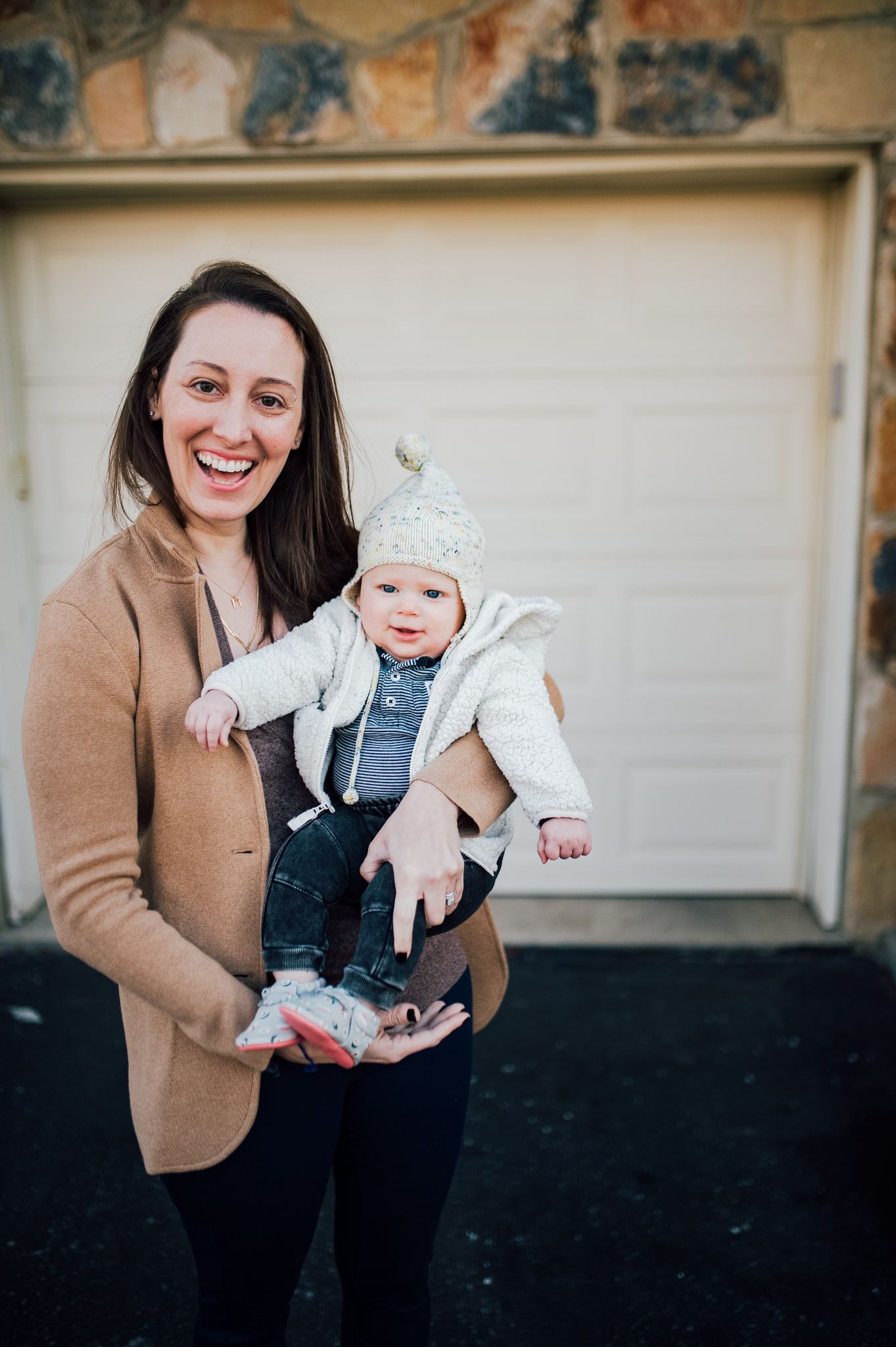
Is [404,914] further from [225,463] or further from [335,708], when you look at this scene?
[225,463]

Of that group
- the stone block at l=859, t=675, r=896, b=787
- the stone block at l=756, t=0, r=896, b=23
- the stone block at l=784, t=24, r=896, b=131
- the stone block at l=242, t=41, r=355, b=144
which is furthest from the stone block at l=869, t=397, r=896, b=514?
the stone block at l=242, t=41, r=355, b=144

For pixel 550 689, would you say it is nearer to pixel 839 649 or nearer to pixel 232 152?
Answer: pixel 839 649

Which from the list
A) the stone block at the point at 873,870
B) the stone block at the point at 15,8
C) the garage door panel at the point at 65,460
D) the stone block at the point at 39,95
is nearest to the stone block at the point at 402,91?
the stone block at the point at 39,95

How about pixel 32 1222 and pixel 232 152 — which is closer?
pixel 32 1222

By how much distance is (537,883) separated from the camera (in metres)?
3.96

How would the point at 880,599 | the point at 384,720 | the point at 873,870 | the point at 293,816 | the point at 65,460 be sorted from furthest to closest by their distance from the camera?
the point at 65,460 < the point at 873,870 < the point at 880,599 < the point at 384,720 < the point at 293,816

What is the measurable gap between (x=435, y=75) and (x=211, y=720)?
2724 mm

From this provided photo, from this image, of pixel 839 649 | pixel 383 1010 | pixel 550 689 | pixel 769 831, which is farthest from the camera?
pixel 769 831

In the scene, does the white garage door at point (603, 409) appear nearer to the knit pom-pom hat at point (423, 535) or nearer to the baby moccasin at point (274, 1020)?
the knit pom-pom hat at point (423, 535)

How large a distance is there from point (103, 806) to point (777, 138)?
3.11 meters

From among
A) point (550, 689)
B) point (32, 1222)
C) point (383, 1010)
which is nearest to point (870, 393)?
point (550, 689)

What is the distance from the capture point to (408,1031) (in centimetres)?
139

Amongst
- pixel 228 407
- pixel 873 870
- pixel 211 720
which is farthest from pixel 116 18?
pixel 873 870

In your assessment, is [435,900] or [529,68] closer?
[435,900]
